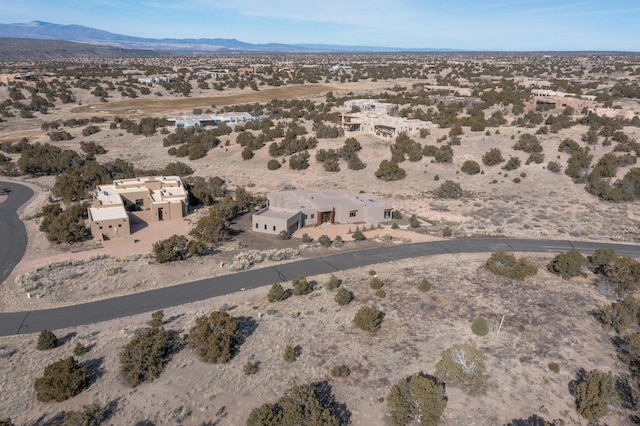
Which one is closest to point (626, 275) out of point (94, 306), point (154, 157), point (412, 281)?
point (412, 281)

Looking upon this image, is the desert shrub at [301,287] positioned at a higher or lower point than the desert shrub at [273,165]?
lower

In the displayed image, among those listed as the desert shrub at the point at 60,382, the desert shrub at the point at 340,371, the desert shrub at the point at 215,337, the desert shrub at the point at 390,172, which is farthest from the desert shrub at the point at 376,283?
the desert shrub at the point at 390,172

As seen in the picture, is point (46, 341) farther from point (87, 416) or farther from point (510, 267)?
point (510, 267)

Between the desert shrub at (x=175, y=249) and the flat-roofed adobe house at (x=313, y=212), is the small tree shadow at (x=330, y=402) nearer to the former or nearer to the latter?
the desert shrub at (x=175, y=249)

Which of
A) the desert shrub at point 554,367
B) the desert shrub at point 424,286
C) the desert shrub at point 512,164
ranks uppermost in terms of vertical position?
the desert shrub at point 512,164

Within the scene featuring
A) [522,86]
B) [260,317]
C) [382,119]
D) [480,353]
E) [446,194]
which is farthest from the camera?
[522,86]

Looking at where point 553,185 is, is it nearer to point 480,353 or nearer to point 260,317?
point 480,353
